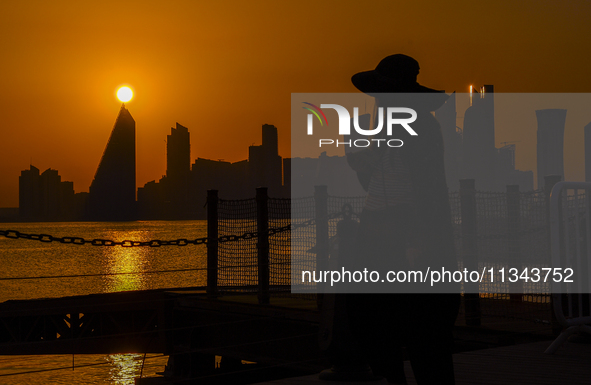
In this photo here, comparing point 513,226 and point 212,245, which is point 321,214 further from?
point 513,226

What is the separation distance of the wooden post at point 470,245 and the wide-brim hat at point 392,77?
4.06m

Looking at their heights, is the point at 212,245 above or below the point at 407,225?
below

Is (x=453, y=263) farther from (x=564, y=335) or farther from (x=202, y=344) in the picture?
(x=202, y=344)

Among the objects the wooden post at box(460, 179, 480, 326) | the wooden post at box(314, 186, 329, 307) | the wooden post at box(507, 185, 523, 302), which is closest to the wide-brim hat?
the wooden post at box(460, 179, 480, 326)

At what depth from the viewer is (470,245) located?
20.7 ft

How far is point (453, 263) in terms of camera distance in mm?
2506

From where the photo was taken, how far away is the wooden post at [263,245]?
7859 millimetres

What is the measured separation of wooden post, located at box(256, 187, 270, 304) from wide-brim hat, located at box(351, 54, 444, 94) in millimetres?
5349

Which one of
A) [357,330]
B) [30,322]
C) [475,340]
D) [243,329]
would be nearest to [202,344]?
[243,329]

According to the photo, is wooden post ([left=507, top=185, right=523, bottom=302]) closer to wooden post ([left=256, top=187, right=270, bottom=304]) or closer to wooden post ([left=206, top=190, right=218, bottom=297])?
wooden post ([left=256, top=187, right=270, bottom=304])

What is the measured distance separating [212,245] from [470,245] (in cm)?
359

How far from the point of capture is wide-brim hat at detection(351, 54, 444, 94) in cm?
252

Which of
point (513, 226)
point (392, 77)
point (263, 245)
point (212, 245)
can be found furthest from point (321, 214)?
point (392, 77)

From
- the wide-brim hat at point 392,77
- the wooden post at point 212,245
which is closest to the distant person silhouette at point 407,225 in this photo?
the wide-brim hat at point 392,77
